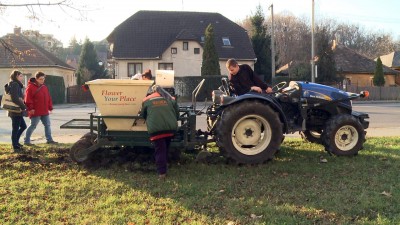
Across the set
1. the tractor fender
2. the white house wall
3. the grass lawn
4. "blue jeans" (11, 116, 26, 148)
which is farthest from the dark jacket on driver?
the white house wall

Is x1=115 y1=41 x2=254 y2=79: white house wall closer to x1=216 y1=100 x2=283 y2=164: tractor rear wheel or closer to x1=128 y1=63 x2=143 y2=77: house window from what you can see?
x1=128 y1=63 x2=143 y2=77: house window

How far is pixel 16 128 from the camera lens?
8852mm

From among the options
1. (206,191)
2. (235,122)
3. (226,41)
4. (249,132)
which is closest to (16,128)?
(235,122)

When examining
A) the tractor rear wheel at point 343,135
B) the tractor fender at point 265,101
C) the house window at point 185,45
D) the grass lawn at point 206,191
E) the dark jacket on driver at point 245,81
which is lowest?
A: the grass lawn at point 206,191

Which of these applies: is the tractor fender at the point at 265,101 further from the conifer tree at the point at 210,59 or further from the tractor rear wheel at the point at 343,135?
the conifer tree at the point at 210,59

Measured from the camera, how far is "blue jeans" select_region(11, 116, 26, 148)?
8789 millimetres

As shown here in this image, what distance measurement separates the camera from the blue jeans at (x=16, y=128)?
8789mm

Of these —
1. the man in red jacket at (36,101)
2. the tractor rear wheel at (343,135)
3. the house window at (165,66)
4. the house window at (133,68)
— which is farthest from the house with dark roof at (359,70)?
the man in red jacket at (36,101)

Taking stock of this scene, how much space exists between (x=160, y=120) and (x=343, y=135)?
330 cm

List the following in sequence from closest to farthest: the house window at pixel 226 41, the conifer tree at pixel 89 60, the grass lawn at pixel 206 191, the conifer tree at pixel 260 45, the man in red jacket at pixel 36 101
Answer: the grass lawn at pixel 206 191, the man in red jacket at pixel 36 101, the house window at pixel 226 41, the conifer tree at pixel 260 45, the conifer tree at pixel 89 60

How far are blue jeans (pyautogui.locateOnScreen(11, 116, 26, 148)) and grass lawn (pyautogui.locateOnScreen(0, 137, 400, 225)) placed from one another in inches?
48.0

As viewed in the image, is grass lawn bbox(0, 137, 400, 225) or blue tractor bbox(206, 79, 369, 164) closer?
grass lawn bbox(0, 137, 400, 225)

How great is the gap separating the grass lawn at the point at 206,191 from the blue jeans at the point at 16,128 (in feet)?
4.00

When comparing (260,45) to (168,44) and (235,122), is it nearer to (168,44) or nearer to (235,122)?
(168,44)
